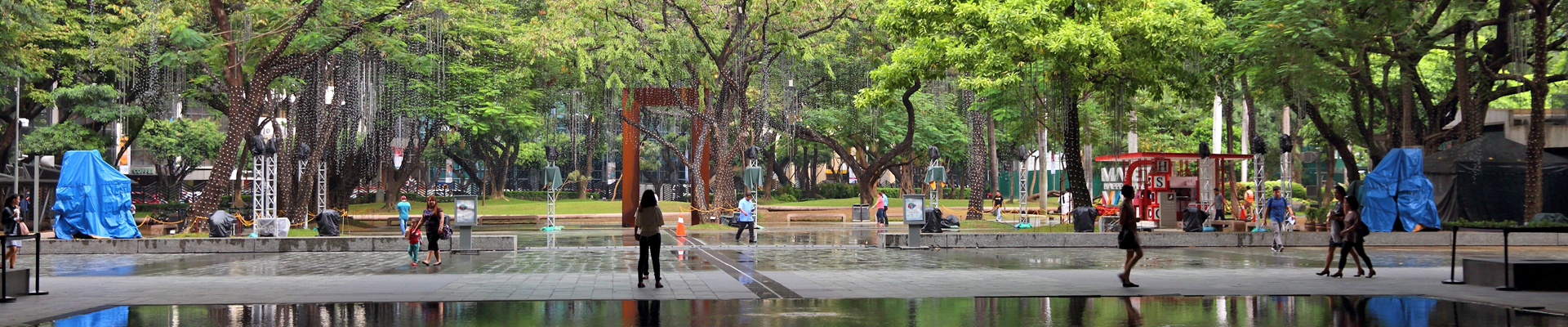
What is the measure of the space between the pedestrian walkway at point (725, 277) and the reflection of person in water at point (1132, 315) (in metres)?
0.77

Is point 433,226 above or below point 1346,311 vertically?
above

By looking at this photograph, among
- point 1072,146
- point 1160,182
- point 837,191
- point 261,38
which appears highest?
point 261,38

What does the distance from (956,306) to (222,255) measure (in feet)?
54.7

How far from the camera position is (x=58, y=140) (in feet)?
127

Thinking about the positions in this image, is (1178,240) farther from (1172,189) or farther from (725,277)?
(725,277)

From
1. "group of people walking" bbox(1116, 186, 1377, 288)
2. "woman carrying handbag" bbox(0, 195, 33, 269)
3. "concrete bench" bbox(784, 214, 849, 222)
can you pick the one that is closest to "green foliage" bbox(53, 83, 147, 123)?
"woman carrying handbag" bbox(0, 195, 33, 269)

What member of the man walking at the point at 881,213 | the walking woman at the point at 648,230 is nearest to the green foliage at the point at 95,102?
the man walking at the point at 881,213

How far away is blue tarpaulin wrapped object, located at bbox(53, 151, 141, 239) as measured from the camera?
78.3ft

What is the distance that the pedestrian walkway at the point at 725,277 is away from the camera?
489 inches

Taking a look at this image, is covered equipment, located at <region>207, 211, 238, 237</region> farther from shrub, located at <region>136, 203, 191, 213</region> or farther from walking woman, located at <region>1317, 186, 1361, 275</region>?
shrub, located at <region>136, 203, 191, 213</region>

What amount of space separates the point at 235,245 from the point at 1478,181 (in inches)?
1133

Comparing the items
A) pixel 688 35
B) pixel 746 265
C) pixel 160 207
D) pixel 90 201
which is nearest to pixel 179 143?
pixel 160 207

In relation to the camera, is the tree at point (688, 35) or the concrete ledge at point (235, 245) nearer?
the concrete ledge at point (235, 245)

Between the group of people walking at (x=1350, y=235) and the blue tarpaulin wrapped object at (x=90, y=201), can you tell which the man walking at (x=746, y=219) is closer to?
the group of people walking at (x=1350, y=235)
